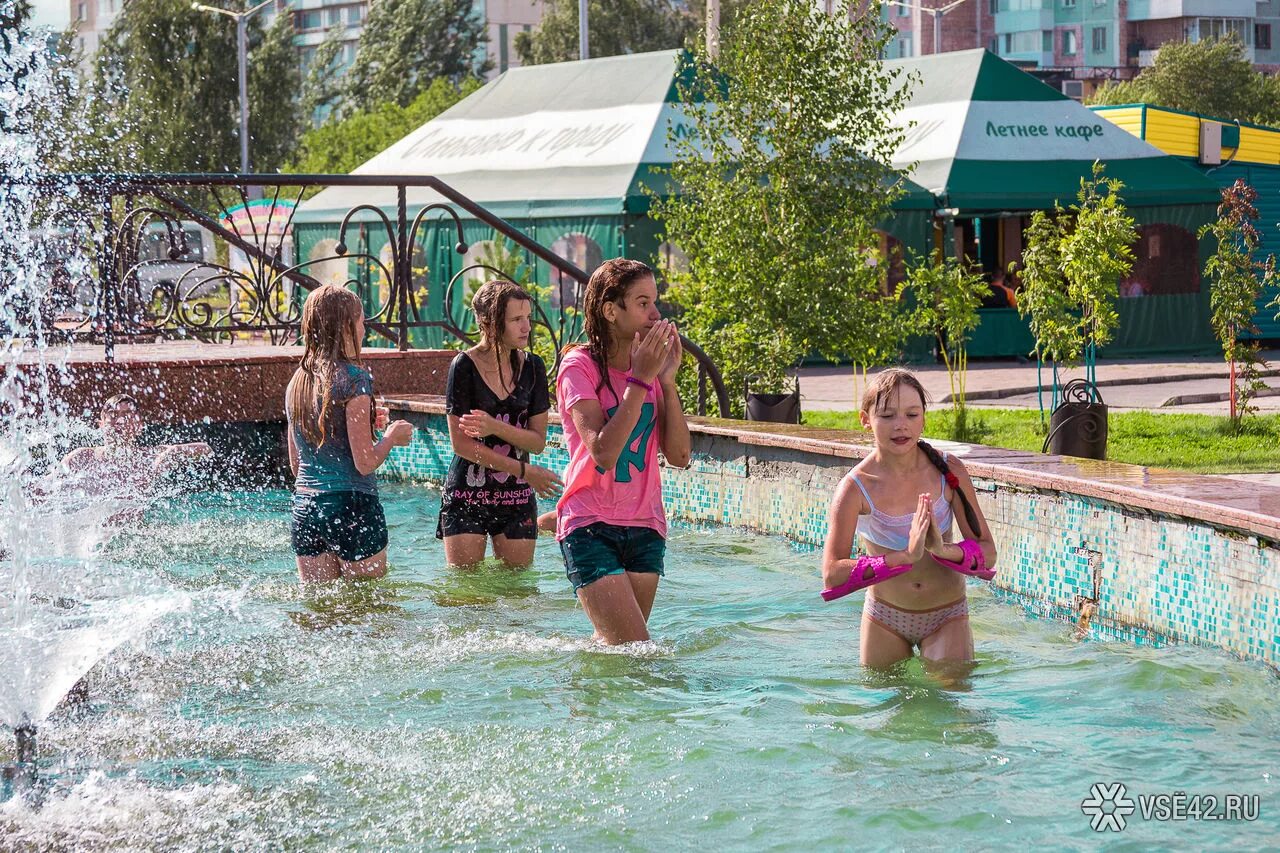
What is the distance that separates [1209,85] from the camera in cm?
6450

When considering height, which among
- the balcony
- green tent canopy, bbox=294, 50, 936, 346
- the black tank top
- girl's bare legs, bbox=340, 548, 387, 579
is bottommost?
girl's bare legs, bbox=340, 548, 387, 579

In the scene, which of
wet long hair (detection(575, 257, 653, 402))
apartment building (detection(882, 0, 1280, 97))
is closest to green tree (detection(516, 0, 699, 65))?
apartment building (detection(882, 0, 1280, 97))

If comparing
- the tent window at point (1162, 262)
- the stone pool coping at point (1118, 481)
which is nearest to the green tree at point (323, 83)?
the tent window at point (1162, 262)

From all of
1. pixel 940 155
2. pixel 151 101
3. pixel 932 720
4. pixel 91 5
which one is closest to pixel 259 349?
pixel 932 720

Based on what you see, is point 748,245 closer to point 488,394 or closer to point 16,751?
point 488,394

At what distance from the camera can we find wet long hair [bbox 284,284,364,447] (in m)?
7.03

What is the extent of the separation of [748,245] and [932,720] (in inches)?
313

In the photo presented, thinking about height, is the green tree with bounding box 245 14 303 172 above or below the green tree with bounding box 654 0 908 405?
above

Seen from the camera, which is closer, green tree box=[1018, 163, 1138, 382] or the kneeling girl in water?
the kneeling girl in water

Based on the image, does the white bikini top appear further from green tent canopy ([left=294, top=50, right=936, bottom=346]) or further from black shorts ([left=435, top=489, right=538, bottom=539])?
green tent canopy ([left=294, top=50, right=936, bottom=346])

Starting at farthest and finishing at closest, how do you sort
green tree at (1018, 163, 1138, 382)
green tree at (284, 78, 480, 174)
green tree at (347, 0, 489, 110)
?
green tree at (347, 0, 489, 110)
green tree at (284, 78, 480, 174)
green tree at (1018, 163, 1138, 382)

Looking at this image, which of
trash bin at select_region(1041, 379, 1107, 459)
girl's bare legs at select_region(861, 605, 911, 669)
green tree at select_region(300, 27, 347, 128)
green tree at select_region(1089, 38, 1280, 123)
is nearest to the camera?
girl's bare legs at select_region(861, 605, 911, 669)

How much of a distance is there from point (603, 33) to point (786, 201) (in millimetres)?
59387

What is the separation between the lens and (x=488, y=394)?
24.4ft
